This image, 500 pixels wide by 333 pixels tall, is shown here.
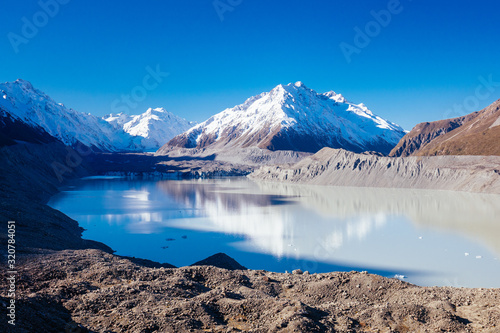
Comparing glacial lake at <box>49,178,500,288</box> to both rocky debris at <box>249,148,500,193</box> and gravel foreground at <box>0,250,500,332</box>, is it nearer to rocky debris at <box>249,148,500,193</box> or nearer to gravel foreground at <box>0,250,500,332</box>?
gravel foreground at <box>0,250,500,332</box>

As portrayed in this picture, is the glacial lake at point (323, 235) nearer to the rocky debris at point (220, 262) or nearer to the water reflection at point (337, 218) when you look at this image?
the water reflection at point (337, 218)

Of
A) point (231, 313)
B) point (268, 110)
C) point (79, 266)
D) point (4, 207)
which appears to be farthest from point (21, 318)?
point (268, 110)

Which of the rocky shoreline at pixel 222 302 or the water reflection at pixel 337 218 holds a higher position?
the rocky shoreline at pixel 222 302

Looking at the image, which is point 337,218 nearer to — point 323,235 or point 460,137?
point 323,235

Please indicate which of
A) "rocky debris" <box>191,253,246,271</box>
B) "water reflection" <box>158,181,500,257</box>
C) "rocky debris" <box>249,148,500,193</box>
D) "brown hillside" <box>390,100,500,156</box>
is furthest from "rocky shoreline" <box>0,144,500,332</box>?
"brown hillside" <box>390,100,500,156</box>

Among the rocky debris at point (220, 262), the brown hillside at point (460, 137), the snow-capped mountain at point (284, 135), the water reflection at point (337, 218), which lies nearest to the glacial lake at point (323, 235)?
the water reflection at point (337, 218)

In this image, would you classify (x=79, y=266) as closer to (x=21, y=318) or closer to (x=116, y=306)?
(x=116, y=306)
